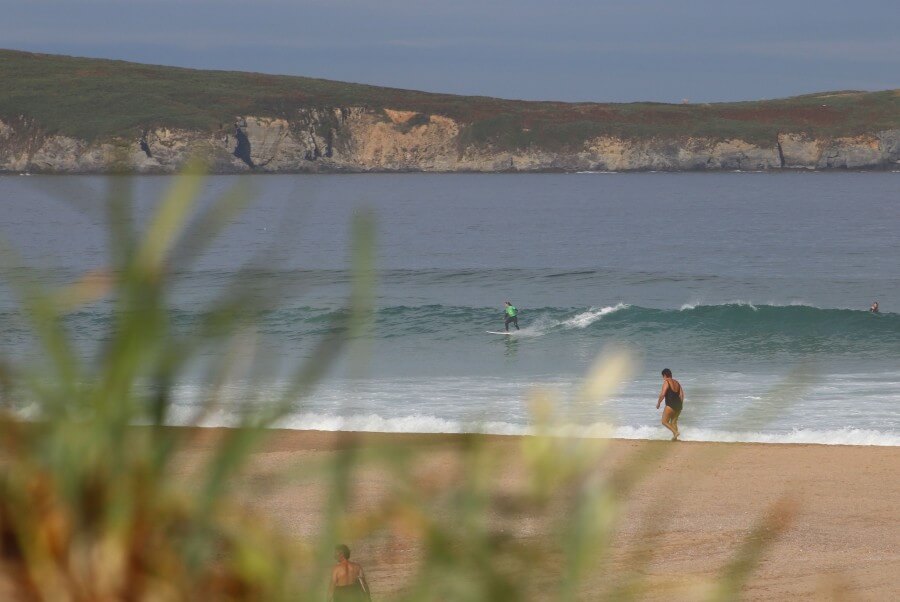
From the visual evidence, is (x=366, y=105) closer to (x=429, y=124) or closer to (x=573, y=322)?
(x=429, y=124)

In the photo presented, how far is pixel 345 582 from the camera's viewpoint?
29.8 inches

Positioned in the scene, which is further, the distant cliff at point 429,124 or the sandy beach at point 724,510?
the distant cliff at point 429,124

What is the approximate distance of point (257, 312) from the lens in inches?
25.1

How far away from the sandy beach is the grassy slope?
393 feet

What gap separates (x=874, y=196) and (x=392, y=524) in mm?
117699

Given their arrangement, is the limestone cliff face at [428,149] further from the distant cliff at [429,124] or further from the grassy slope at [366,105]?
the grassy slope at [366,105]

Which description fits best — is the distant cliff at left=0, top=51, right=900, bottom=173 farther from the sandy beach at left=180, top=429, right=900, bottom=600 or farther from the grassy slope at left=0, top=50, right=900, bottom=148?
the sandy beach at left=180, top=429, right=900, bottom=600

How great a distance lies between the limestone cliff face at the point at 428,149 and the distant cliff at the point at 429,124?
16cm

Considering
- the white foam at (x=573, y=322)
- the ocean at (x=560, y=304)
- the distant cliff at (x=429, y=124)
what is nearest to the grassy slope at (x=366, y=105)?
the distant cliff at (x=429, y=124)

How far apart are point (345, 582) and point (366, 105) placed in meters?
147

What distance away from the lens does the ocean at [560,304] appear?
0.69 metres

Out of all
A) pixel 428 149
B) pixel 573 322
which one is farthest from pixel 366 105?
pixel 573 322

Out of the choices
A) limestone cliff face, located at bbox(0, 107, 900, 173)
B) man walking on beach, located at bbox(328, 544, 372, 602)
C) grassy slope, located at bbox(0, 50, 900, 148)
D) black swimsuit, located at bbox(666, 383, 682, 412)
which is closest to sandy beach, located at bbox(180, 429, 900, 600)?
man walking on beach, located at bbox(328, 544, 372, 602)

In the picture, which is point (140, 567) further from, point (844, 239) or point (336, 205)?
point (336, 205)
